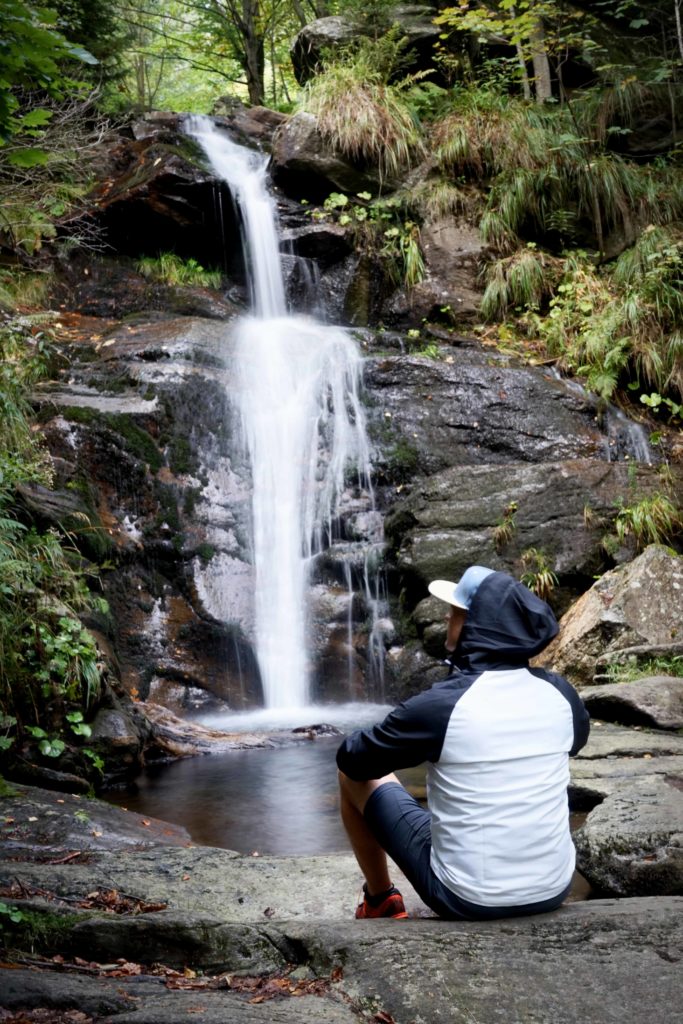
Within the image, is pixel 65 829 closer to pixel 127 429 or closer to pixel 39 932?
pixel 39 932

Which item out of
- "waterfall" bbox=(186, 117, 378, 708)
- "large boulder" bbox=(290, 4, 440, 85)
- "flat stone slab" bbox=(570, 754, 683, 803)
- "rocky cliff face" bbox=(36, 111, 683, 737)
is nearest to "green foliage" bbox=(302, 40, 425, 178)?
"large boulder" bbox=(290, 4, 440, 85)

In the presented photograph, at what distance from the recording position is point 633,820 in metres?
3.43

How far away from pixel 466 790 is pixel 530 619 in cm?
50

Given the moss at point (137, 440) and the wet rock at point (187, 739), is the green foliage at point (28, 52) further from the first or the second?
the moss at point (137, 440)

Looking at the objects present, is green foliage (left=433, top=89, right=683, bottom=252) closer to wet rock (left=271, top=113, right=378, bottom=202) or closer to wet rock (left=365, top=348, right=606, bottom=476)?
wet rock (left=271, top=113, right=378, bottom=202)

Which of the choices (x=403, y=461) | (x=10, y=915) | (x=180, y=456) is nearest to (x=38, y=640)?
(x=10, y=915)

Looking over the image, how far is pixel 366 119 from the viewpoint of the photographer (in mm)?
12984

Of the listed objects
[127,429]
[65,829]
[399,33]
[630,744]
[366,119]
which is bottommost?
[630,744]

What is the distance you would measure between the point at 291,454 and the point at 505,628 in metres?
7.25

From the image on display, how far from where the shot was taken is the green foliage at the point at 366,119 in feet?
42.5

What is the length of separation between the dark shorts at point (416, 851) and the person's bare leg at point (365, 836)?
2cm

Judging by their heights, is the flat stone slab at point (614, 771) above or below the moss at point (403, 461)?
below

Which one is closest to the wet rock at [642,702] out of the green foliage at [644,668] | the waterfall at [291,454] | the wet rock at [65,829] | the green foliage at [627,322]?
the green foliage at [644,668]

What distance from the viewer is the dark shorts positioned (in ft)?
8.42
